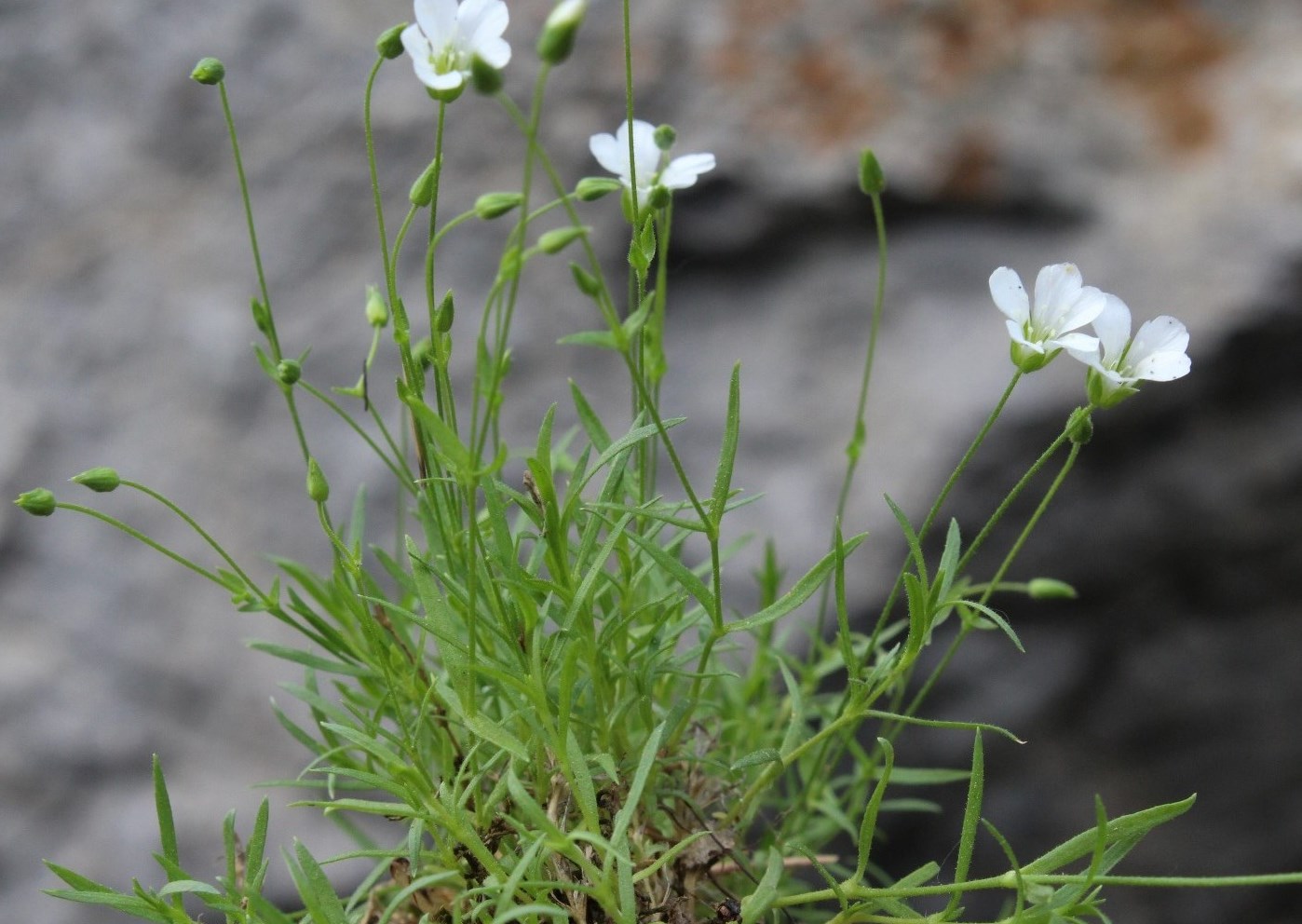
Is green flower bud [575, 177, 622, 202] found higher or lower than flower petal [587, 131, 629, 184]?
lower

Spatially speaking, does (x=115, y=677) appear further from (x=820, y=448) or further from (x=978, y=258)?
(x=978, y=258)

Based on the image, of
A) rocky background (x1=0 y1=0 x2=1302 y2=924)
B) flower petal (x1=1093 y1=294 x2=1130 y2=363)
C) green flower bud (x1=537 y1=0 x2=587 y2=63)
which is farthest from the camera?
rocky background (x1=0 y1=0 x2=1302 y2=924)

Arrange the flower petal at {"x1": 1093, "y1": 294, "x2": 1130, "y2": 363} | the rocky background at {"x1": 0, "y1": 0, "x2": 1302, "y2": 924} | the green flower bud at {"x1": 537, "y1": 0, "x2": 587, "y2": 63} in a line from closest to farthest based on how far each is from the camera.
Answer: the green flower bud at {"x1": 537, "y1": 0, "x2": 587, "y2": 63} < the flower petal at {"x1": 1093, "y1": 294, "x2": 1130, "y2": 363} < the rocky background at {"x1": 0, "y1": 0, "x2": 1302, "y2": 924}

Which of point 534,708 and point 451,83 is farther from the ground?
point 451,83

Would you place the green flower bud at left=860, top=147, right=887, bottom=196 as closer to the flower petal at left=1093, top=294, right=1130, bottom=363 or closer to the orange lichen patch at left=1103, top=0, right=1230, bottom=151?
the flower petal at left=1093, top=294, right=1130, bottom=363

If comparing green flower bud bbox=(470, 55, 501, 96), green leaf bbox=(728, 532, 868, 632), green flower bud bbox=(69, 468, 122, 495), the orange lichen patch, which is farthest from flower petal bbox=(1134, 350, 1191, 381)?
the orange lichen patch

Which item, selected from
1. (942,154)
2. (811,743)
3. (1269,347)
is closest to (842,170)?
(942,154)

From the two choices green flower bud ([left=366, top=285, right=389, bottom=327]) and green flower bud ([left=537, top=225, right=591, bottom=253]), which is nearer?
green flower bud ([left=537, top=225, right=591, bottom=253])
